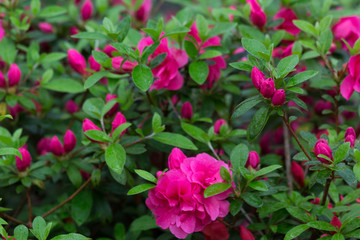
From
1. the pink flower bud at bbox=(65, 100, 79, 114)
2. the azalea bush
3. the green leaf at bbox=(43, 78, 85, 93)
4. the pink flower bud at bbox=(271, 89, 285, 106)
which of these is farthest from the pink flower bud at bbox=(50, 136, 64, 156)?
the pink flower bud at bbox=(271, 89, 285, 106)

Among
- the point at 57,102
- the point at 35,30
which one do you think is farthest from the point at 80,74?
the point at 35,30

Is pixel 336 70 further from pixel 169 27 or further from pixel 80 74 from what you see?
pixel 80 74

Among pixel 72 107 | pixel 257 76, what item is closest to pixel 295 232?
pixel 257 76

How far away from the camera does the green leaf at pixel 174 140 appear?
1.23m

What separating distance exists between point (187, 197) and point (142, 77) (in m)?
0.33

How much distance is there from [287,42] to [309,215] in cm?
69

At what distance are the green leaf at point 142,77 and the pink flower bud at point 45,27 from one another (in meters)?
0.93

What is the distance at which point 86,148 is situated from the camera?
130 cm

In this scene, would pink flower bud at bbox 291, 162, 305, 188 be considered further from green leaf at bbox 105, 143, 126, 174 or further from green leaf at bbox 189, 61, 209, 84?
green leaf at bbox 105, 143, 126, 174

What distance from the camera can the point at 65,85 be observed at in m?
1.55

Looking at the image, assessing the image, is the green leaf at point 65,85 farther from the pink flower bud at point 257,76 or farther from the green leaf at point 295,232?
the green leaf at point 295,232

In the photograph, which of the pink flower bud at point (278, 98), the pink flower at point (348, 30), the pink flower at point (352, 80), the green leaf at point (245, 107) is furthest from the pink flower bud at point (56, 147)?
the pink flower at point (348, 30)

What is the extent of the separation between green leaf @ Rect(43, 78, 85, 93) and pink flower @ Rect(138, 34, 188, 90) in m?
0.32

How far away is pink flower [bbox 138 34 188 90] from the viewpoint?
1.32 metres
